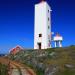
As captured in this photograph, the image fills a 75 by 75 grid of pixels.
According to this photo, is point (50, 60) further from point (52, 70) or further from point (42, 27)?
point (42, 27)

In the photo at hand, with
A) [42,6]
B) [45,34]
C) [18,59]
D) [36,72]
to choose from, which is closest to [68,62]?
[36,72]

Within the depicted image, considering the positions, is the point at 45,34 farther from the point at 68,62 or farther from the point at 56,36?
the point at 68,62

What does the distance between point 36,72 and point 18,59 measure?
15.2 meters

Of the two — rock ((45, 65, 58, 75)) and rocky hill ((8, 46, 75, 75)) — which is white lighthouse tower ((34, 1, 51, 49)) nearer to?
rocky hill ((8, 46, 75, 75))

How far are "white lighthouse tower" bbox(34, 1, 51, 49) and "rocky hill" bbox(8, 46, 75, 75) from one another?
6117 millimetres

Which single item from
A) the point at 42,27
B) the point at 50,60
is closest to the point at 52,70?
the point at 50,60

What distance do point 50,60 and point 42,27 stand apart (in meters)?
18.4

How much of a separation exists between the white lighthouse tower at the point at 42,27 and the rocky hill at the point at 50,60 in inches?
241

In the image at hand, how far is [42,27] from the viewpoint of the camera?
55.8m

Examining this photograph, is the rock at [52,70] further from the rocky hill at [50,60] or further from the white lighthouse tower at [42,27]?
the white lighthouse tower at [42,27]

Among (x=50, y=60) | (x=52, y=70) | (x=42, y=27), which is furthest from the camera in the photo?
(x=42, y=27)

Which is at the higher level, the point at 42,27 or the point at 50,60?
the point at 42,27

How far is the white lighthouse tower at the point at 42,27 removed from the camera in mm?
55375

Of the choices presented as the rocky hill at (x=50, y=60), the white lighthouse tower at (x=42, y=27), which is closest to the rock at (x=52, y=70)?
the rocky hill at (x=50, y=60)
